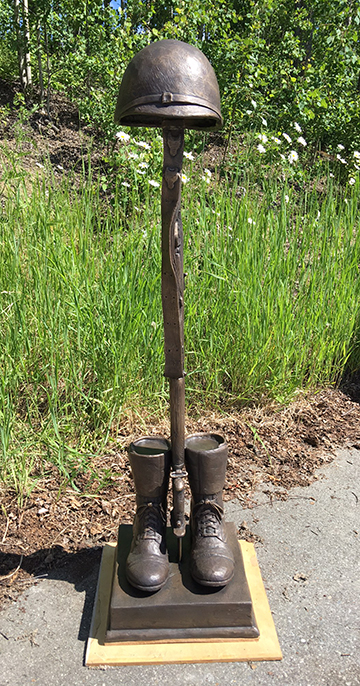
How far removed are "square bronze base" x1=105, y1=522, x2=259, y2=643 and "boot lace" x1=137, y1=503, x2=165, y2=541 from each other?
158 mm

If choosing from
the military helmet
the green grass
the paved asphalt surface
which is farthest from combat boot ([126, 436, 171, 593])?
the military helmet

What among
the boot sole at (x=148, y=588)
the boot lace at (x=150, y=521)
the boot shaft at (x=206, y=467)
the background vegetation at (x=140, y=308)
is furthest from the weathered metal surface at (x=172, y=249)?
the background vegetation at (x=140, y=308)

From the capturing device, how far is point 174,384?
1.55 meters

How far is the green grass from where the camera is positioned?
7.46 feet

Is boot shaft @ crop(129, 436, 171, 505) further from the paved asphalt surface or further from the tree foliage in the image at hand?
the tree foliage

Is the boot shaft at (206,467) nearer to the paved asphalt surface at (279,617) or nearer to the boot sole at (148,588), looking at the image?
the boot sole at (148,588)

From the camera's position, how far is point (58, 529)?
196 cm

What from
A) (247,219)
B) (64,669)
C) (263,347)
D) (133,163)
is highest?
(133,163)

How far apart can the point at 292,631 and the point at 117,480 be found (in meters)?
0.93

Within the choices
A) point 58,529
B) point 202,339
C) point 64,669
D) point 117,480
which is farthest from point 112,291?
point 64,669

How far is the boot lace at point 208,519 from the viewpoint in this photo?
5.41ft

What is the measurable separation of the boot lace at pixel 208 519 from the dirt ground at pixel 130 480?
411mm

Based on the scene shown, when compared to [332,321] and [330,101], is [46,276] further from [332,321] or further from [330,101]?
[330,101]

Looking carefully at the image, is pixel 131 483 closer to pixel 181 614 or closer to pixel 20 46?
pixel 181 614
